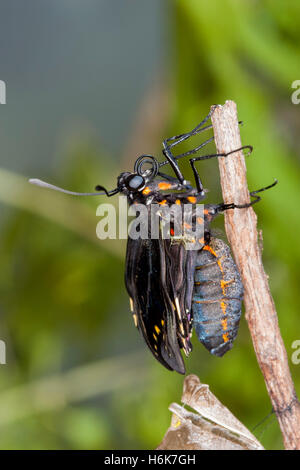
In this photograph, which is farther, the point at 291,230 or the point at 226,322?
the point at 291,230

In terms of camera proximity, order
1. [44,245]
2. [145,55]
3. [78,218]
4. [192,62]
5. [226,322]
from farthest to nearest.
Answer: [145,55], [44,245], [78,218], [192,62], [226,322]

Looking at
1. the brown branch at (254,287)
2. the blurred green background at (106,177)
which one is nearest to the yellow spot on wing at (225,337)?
the brown branch at (254,287)

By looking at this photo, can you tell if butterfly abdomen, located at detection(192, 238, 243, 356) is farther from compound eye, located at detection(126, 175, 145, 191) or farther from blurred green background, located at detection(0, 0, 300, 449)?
blurred green background, located at detection(0, 0, 300, 449)

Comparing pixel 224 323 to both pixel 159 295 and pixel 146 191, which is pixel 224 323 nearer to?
pixel 159 295

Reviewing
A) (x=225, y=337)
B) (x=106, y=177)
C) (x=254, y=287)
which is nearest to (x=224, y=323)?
(x=225, y=337)

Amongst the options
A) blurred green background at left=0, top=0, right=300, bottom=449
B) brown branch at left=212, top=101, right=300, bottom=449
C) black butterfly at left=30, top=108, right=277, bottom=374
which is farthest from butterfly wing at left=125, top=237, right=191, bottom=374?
blurred green background at left=0, top=0, right=300, bottom=449

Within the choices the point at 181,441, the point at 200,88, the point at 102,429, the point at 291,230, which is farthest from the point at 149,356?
the point at 181,441

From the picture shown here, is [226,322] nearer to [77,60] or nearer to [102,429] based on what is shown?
[102,429]
